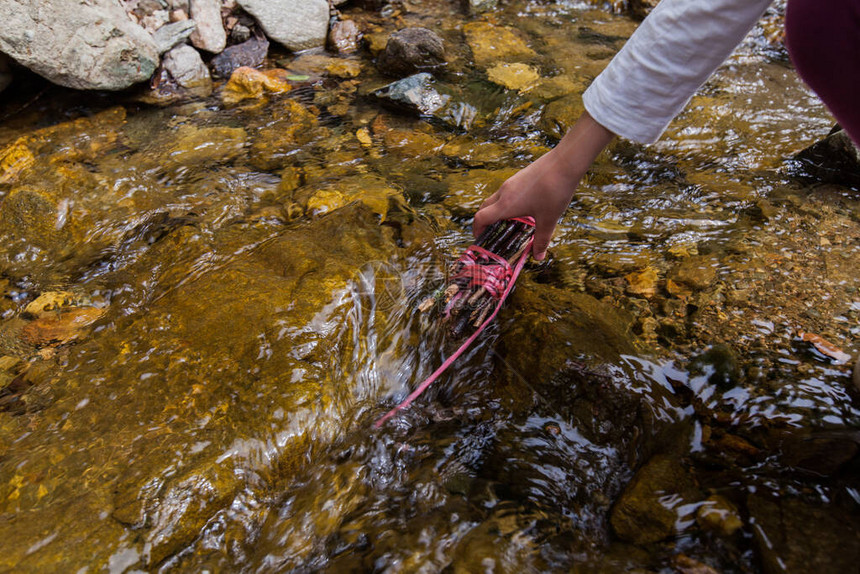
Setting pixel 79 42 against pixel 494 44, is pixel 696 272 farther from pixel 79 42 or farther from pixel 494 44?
pixel 79 42

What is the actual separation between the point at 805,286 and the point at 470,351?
1.88 metres

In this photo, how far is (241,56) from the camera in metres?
5.81

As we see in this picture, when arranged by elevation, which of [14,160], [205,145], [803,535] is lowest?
[14,160]

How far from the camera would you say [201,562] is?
65.8 inches

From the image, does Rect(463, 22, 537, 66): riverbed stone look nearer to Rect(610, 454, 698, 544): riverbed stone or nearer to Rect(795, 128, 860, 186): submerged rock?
Rect(795, 128, 860, 186): submerged rock

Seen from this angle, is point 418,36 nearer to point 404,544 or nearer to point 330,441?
point 330,441

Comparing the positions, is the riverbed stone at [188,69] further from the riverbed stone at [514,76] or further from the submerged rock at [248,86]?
the riverbed stone at [514,76]

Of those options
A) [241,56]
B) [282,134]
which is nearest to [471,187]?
[282,134]

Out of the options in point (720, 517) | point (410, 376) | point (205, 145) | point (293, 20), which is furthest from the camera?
point (293, 20)

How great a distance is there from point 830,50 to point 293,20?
254 inches

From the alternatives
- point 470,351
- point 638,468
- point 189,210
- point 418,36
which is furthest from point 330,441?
point 418,36

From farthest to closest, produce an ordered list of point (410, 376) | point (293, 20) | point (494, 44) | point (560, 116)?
1. point (494, 44)
2. point (293, 20)
3. point (560, 116)
4. point (410, 376)

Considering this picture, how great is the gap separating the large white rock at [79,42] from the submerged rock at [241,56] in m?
0.75

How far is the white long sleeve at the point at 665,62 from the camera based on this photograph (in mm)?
1159
